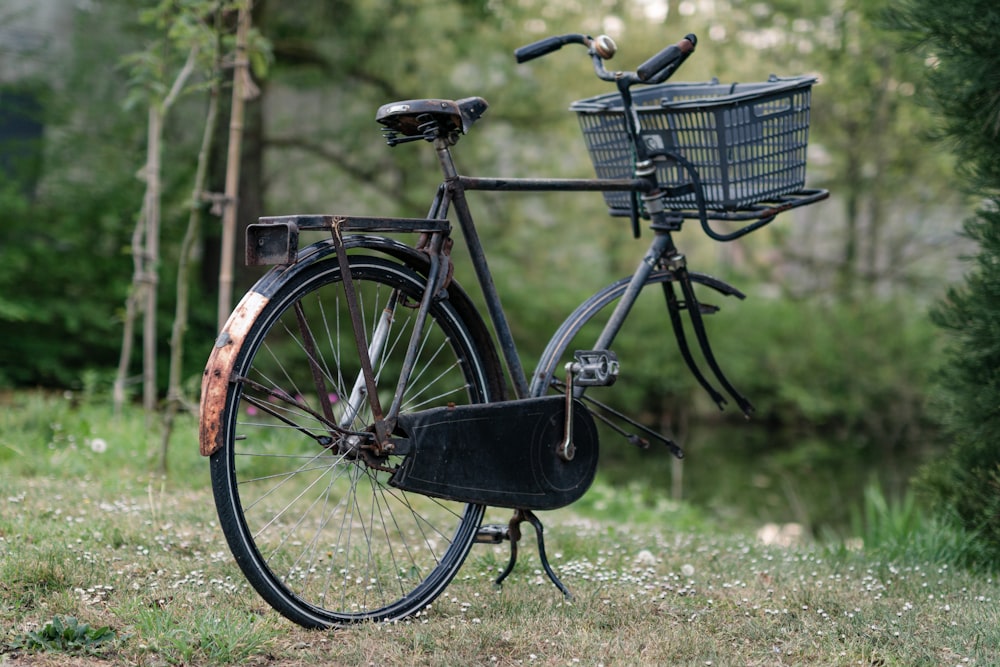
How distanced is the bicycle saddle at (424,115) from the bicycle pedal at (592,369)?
769 mm

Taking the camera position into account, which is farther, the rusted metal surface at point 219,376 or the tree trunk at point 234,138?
the tree trunk at point 234,138

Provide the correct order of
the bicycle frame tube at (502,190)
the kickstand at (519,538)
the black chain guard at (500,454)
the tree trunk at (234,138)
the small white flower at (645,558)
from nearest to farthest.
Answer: the black chain guard at (500,454)
the bicycle frame tube at (502,190)
the kickstand at (519,538)
the small white flower at (645,558)
the tree trunk at (234,138)

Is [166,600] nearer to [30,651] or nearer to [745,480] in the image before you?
[30,651]

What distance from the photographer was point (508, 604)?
2.99 m

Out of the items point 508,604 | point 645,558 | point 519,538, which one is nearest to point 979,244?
point 645,558

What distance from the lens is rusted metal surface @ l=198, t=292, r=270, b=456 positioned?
248 cm

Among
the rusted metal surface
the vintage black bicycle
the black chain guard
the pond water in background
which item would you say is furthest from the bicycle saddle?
the pond water in background

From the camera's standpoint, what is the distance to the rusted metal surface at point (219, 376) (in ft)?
8.13

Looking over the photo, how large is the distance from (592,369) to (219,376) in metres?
1.14

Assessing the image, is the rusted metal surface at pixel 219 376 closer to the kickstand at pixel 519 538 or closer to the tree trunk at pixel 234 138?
the kickstand at pixel 519 538

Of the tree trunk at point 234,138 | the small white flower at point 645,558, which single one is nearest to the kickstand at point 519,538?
the small white flower at point 645,558

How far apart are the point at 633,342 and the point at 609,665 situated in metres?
10.2

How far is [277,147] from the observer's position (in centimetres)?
1071

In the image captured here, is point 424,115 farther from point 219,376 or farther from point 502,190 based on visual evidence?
point 219,376
